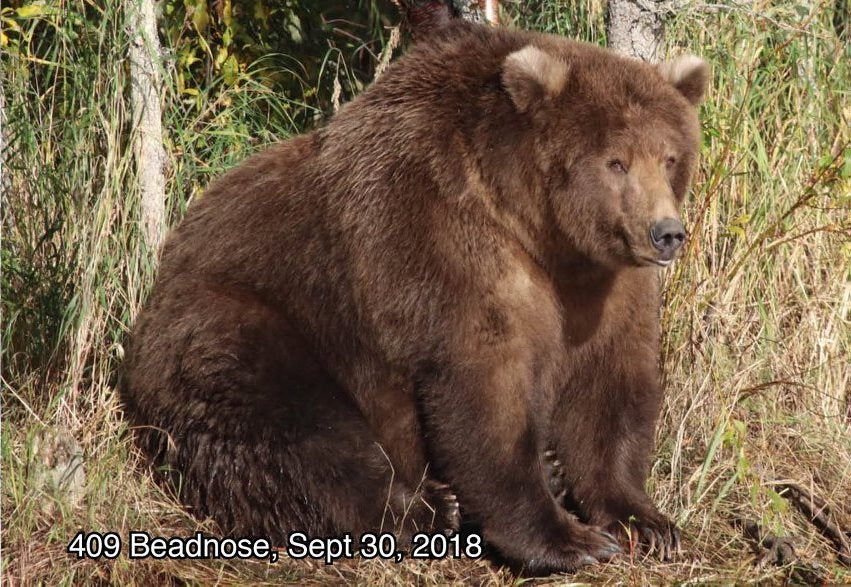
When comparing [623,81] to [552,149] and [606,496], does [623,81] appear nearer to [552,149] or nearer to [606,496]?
[552,149]

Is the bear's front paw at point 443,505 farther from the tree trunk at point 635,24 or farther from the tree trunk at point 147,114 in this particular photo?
the tree trunk at point 635,24

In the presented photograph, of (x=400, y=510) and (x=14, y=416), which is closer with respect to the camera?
(x=400, y=510)

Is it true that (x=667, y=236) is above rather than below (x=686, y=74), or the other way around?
below

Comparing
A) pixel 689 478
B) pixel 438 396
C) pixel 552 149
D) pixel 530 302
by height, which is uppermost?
pixel 552 149

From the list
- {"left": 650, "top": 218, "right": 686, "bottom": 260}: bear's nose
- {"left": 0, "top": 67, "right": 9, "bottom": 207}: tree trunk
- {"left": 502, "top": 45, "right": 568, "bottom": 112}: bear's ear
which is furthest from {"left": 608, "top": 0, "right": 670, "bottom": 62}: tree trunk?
{"left": 0, "top": 67, "right": 9, "bottom": 207}: tree trunk

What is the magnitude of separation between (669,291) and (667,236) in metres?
1.44

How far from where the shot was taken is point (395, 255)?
5.11 meters

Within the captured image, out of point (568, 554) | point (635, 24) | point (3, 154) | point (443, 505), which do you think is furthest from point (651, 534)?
point (3, 154)

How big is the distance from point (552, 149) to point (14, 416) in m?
2.78

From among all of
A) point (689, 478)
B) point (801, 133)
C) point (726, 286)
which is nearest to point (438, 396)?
point (689, 478)

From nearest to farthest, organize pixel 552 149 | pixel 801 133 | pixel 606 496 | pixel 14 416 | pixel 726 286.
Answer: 1. pixel 552 149
2. pixel 606 496
3. pixel 14 416
4. pixel 726 286
5. pixel 801 133

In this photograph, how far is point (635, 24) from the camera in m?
6.23

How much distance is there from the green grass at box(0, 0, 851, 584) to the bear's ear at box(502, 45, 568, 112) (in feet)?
4.77

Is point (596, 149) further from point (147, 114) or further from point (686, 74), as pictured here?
point (147, 114)
